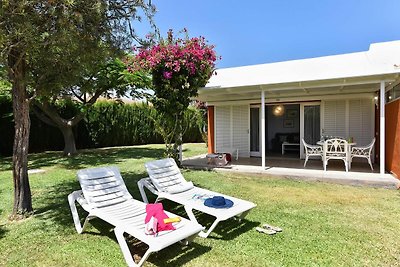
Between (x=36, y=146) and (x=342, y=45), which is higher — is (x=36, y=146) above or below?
below

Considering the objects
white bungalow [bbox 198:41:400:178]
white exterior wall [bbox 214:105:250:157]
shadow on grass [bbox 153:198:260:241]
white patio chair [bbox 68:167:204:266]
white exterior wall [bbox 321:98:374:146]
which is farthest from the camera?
white exterior wall [bbox 214:105:250:157]

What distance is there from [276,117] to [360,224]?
1410 cm

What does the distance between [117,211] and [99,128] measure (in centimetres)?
1747

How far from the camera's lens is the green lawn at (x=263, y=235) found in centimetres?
424

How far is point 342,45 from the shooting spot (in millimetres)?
27094

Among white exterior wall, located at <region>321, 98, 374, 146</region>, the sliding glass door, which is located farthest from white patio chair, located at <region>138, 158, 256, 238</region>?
white exterior wall, located at <region>321, 98, 374, 146</region>

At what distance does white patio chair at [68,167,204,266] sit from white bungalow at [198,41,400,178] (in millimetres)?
6480

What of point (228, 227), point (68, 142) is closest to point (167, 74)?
point (228, 227)

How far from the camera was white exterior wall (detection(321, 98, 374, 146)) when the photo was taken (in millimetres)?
12703

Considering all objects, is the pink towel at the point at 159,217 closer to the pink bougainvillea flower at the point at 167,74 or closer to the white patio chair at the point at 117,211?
the white patio chair at the point at 117,211

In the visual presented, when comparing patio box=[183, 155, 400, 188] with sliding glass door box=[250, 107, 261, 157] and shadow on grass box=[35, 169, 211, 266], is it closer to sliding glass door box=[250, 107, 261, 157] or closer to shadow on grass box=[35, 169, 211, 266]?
sliding glass door box=[250, 107, 261, 157]

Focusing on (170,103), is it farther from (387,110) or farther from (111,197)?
(387,110)

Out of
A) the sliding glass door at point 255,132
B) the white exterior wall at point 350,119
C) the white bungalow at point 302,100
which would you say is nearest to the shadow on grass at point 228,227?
the white bungalow at point 302,100

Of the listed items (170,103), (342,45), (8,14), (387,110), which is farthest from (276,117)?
(8,14)
